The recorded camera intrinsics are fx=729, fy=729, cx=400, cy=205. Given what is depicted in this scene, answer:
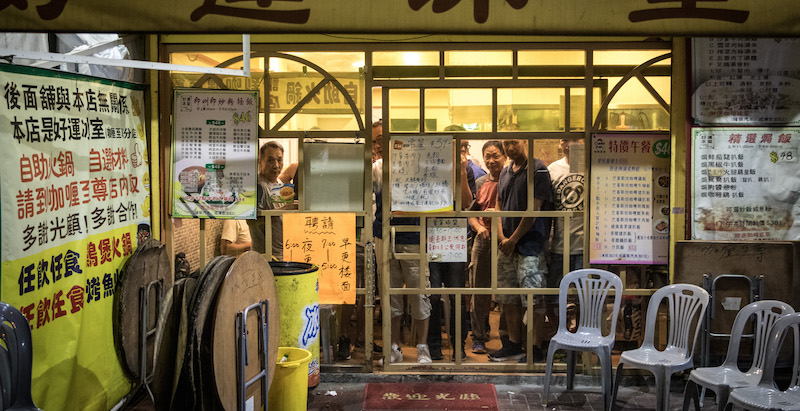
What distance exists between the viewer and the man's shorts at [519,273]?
264 inches

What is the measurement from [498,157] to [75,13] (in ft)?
12.5

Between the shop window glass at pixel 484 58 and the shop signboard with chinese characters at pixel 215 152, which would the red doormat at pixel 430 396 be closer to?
the shop signboard with chinese characters at pixel 215 152

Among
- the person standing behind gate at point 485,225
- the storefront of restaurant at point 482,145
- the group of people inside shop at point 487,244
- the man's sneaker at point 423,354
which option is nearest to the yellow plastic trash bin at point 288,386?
the storefront of restaurant at point 482,145

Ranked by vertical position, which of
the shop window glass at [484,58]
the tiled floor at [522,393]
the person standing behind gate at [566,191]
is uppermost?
the shop window glass at [484,58]

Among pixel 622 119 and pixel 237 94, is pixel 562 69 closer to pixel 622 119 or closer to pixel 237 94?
pixel 622 119

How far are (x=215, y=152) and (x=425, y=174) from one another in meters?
1.91

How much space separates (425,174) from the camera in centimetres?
664

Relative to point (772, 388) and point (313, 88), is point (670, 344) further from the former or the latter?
point (313, 88)

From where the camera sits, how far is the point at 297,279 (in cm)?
596

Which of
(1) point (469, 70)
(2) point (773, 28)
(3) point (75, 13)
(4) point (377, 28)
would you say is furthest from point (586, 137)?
(3) point (75, 13)

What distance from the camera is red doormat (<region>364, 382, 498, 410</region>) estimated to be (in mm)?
6098

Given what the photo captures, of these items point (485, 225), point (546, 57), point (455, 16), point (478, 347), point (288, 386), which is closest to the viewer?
point (455, 16)

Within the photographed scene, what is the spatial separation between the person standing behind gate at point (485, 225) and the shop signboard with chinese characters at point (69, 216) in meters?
2.99

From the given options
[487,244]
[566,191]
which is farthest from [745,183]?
[487,244]
